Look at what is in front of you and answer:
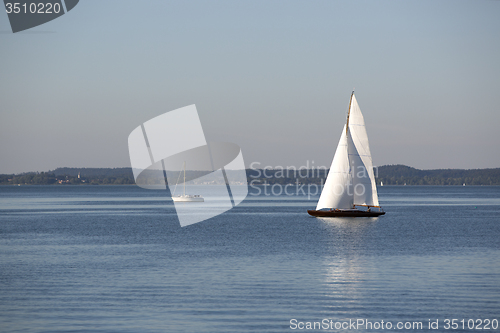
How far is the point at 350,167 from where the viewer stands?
73312mm

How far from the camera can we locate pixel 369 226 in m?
74.6

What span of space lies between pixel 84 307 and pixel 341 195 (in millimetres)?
51590

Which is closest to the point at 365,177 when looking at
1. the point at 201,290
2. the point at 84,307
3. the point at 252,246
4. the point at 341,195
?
the point at 341,195

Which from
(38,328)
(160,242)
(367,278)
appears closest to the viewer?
(38,328)

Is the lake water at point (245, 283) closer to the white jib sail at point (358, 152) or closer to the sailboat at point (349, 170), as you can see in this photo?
the sailboat at point (349, 170)

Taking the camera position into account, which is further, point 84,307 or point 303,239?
point 303,239

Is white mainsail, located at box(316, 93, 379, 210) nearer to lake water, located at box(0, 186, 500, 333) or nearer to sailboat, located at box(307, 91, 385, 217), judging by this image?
sailboat, located at box(307, 91, 385, 217)

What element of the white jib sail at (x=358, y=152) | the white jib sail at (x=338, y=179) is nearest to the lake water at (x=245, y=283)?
the white jib sail at (x=338, y=179)

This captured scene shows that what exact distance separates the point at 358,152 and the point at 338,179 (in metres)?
4.39

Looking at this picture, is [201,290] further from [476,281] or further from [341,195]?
[341,195]

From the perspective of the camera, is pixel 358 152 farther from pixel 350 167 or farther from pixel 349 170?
pixel 349 170

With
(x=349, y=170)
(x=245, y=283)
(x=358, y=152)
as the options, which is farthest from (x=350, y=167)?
(x=245, y=283)

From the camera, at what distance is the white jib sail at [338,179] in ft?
239

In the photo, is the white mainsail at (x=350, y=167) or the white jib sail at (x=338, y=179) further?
the white mainsail at (x=350, y=167)
